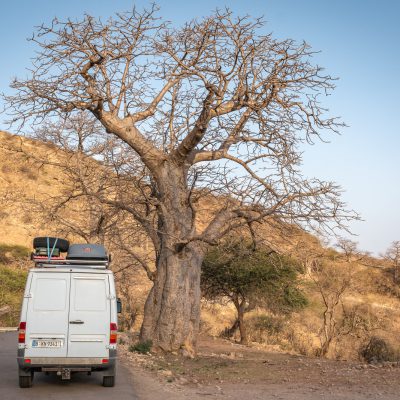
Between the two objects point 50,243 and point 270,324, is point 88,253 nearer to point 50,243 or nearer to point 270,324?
point 50,243

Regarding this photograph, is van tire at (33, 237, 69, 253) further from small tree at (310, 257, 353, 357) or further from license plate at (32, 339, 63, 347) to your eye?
small tree at (310, 257, 353, 357)

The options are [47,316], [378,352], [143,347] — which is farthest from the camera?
[378,352]

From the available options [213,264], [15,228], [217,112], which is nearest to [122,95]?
[217,112]

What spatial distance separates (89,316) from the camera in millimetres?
10891

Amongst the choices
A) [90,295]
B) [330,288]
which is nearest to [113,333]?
[90,295]

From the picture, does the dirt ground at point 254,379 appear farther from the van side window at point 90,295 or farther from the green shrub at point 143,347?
the van side window at point 90,295

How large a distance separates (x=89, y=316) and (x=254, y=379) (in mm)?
4096

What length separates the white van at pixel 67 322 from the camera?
10641 mm

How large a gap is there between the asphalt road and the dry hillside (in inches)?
268

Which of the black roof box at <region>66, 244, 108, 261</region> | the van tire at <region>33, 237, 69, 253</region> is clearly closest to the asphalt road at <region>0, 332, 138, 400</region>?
the black roof box at <region>66, 244, 108, 261</region>

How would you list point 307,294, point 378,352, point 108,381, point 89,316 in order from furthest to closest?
1. point 307,294
2. point 378,352
3. point 108,381
4. point 89,316

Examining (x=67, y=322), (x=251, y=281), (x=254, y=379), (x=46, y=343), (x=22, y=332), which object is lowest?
(x=254, y=379)

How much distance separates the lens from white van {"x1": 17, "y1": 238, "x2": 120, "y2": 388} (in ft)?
34.9

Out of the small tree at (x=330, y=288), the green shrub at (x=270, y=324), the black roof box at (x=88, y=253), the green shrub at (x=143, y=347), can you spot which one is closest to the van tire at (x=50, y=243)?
the black roof box at (x=88, y=253)
